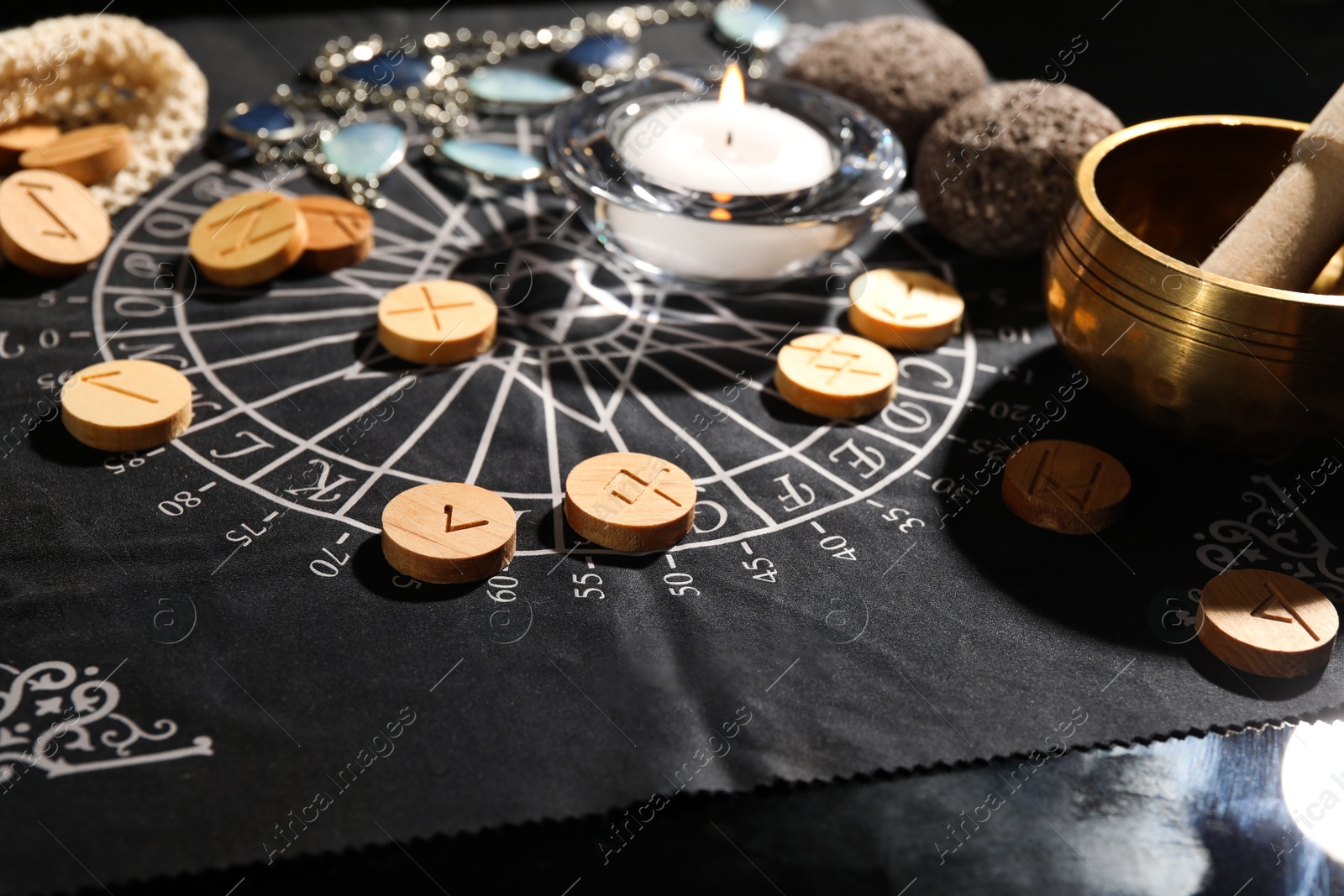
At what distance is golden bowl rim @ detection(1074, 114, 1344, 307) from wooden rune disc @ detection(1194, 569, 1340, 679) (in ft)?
0.62

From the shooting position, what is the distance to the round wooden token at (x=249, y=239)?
1029 millimetres

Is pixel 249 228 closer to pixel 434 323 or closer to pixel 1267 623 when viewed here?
pixel 434 323

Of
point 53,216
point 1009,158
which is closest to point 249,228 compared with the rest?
point 53,216

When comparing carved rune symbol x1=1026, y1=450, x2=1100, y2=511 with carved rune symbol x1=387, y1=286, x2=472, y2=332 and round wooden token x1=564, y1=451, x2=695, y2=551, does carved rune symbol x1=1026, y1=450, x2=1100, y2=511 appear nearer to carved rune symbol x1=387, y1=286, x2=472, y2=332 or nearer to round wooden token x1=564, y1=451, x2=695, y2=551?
round wooden token x1=564, y1=451, x2=695, y2=551

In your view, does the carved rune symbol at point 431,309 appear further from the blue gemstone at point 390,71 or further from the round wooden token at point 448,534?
the blue gemstone at point 390,71

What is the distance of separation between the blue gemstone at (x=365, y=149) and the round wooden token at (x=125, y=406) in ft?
1.24

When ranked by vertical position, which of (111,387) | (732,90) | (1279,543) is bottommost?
(1279,543)

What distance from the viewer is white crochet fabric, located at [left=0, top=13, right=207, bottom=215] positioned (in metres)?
1.12

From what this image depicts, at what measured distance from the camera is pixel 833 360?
974 mm

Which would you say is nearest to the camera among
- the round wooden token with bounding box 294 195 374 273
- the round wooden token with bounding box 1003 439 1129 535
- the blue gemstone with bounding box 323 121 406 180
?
the round wooden token with bounding box 1003 439 1129 535

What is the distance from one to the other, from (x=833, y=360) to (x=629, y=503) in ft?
0.84

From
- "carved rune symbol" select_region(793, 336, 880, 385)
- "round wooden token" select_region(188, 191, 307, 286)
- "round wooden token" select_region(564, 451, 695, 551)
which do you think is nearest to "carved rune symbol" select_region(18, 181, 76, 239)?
"round wooden token" select_region(188, 191, 307, 286)

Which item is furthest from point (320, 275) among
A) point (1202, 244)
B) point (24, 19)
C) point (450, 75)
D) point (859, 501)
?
point (1202, 244)

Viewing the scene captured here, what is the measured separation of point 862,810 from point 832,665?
4.0 inches
